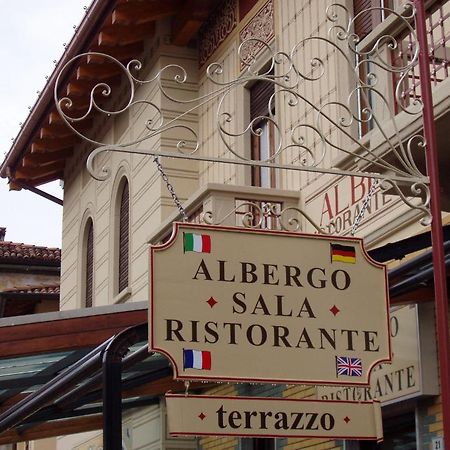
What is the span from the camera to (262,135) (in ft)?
50.6

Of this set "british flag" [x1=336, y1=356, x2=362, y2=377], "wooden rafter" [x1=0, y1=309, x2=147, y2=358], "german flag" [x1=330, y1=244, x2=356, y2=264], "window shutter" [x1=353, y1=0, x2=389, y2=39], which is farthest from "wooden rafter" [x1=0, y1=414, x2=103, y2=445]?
"british flag" [x1=336, y1=356, x2=362, y2=377]

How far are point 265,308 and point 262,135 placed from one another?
27.4 feet

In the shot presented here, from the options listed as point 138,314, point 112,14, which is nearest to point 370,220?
point 138,314

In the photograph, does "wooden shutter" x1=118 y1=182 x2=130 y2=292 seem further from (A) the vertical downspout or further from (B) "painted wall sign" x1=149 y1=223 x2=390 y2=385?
(B) "painted wall sign" x1=149 y1=223 x2=390 y2=385

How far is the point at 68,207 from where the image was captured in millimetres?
22969

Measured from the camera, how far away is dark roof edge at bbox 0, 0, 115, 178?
1730 centimetres

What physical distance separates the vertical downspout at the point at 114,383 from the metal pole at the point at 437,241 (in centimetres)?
300

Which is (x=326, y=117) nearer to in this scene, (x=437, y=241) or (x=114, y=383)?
(x=437, y=241)

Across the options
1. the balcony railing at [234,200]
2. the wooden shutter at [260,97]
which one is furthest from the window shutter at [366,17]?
the wooden shutter at [260,97]

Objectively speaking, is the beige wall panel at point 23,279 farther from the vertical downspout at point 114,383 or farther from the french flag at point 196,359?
the french flag at point 196,359

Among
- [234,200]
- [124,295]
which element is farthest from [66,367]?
[124,295]

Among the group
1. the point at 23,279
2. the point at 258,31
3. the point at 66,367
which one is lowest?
the point at 66,367

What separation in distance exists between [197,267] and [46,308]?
2229 centimetres

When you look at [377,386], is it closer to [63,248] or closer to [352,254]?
[352,254]
